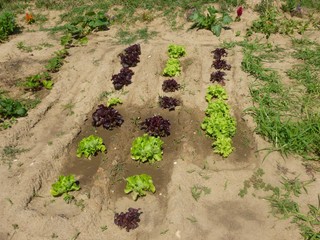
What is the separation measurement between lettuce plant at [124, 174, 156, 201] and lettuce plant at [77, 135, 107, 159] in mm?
990

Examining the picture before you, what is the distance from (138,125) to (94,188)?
67.3 inches

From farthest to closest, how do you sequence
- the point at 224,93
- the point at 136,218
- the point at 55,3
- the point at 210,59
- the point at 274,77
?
the point at 55,3 → the point at 210,59 → the point at 274,77 → the point at 224,93 → the point at 136,218

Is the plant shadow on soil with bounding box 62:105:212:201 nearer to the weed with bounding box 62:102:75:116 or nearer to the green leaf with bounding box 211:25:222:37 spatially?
the weed with bounding box 62:102:75:116

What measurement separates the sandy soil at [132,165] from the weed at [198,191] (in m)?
0.07

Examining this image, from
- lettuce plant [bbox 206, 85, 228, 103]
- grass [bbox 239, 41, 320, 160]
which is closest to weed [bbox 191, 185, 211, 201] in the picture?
A: grass [bbox 239, 41, 320, 160]

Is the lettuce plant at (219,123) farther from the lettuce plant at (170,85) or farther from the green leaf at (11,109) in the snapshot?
the green leaf at (11,109)

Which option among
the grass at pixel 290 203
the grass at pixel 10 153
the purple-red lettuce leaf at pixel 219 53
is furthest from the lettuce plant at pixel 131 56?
the grass at pixel 290 203

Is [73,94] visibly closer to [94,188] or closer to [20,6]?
[94,188]

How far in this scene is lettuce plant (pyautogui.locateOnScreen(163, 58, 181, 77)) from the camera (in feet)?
25.9

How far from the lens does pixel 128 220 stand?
4.99 metres

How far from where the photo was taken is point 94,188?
5.55 meters

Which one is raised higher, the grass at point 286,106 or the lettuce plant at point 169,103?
the lettuce plant at point 169,103

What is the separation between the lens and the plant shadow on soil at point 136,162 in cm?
583

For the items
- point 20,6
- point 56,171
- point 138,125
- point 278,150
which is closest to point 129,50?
point 138,125
